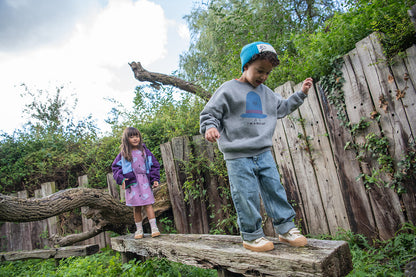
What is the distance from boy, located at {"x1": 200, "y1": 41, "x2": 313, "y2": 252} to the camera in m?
2.06

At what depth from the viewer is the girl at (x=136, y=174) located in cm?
399

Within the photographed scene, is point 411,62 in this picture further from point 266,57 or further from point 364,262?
point 364,262

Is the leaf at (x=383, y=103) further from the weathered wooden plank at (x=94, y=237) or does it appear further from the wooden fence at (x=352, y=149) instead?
the weathered wooden plank at (x=94, y=237)

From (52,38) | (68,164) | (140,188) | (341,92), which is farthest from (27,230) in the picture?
(341,92)

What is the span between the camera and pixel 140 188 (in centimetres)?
405

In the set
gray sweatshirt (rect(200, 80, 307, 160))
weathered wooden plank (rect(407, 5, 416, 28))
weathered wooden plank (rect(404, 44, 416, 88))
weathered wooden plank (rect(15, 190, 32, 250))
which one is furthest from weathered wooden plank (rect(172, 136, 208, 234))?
weathered wooden plank (rect(15, 190, 32, 250))

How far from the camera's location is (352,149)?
280 centimetres

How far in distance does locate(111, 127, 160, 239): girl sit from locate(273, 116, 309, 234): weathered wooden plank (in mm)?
1943

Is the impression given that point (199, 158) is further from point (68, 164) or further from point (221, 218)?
point (68, 164)

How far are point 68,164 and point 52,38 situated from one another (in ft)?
13.4

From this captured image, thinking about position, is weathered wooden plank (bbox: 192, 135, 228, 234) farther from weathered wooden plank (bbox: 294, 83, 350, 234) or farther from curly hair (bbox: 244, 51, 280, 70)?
curly hair (bbox: 244, 51, 280, 70)

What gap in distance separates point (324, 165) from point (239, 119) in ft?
4.77

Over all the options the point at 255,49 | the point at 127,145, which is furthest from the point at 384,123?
the point at 127,145

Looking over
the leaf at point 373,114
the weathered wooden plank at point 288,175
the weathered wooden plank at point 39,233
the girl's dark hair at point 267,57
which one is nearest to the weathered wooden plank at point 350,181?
the leaf at point 373,114
